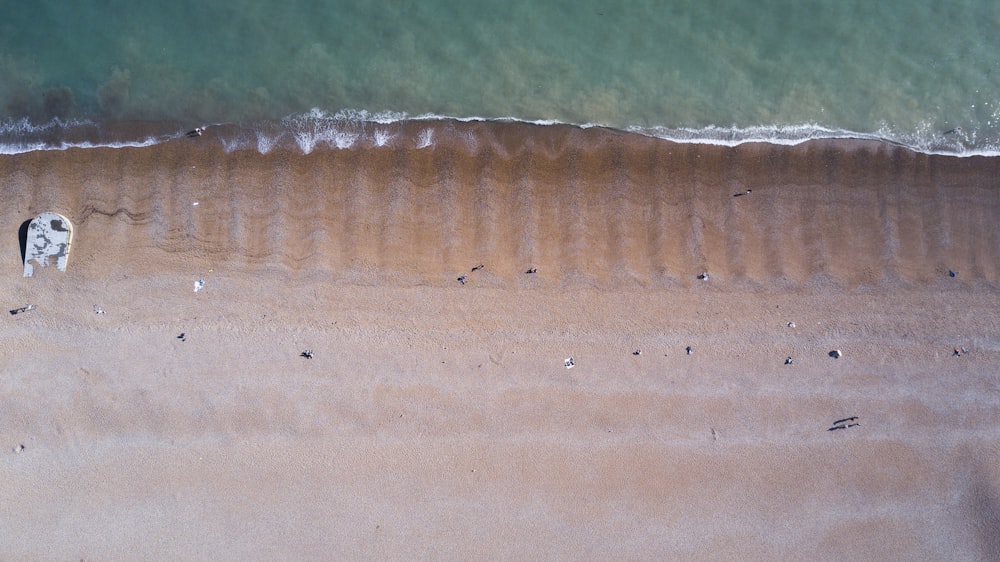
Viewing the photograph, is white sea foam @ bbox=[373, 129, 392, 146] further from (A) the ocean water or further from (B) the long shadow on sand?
(B) the long shadow on sand

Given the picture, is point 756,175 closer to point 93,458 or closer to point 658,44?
point 658,44

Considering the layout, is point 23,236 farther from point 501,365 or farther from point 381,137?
point 501,365

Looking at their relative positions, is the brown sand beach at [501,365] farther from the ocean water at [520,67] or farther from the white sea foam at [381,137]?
the ocean water at [520,67]

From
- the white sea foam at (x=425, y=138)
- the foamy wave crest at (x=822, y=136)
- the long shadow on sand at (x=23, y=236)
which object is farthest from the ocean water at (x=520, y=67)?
the long shadow on sand at (x=23, y=236)

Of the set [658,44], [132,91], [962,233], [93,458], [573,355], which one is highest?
[658,44]

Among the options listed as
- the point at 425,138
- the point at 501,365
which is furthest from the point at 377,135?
the point at 501,365

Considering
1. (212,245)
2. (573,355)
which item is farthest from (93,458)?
(573,355)

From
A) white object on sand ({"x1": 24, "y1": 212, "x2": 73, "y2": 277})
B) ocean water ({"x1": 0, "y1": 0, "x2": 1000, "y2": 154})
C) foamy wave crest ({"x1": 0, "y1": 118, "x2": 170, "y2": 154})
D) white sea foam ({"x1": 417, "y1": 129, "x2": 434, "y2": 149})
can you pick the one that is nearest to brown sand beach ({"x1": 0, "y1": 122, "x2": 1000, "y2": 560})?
white object on sand ({"x1": 24, "y1": 212, "x2": 73, "y2": 277})
